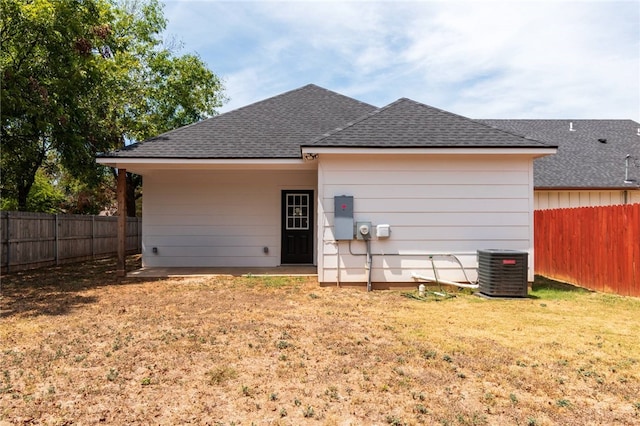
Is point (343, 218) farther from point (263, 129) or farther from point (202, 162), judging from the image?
point (263, 129)

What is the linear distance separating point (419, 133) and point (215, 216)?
5886 millimetres

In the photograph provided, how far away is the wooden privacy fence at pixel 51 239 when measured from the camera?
9.69 m

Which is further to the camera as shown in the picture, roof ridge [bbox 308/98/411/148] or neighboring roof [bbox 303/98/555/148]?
roof ridge [bbox 308/98/411/148]

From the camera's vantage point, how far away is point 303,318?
5.50 m

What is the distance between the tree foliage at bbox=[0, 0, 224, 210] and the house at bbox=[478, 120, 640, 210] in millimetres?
12322

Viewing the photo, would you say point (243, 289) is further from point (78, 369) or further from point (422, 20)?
point (422, 20)

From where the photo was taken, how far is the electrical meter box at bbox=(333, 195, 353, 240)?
7492 millimetres

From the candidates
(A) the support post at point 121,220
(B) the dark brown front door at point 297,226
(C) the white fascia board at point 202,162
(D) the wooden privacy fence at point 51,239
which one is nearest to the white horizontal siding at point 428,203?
(C) the white fascia board at point 202,162

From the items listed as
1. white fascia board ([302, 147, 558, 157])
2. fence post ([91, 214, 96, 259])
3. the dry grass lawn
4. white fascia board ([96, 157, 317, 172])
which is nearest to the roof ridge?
white fascia board ([302, 147, 558, 157])

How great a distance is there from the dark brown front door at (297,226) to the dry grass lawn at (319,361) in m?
3.97

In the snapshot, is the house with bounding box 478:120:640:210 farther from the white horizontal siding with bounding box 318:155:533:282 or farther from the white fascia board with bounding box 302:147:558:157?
the white horizontal siding with bounding box 318:155:533:282

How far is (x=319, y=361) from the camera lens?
3.83 metres

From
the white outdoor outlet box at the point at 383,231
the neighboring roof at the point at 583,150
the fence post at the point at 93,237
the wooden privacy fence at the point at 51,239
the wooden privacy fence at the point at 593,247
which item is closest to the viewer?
the wooden privacy fence at the point at 593,247

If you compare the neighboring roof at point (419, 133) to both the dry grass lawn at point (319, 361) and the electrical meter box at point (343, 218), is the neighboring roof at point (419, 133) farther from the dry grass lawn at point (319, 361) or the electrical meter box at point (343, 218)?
the dry grass lawn at point (319, 361)
